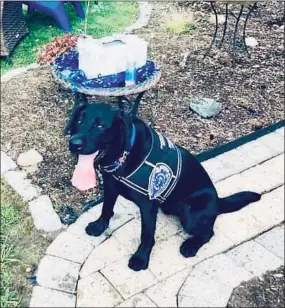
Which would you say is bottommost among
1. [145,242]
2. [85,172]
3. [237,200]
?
[145,242]

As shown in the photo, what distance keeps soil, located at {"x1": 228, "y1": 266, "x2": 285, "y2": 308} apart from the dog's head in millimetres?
1168

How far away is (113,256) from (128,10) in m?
4.22

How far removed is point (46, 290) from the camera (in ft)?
11.2

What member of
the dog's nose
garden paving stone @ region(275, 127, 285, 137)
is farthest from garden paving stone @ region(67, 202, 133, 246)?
garden paving stone @ region(275, 127, 285, 137)

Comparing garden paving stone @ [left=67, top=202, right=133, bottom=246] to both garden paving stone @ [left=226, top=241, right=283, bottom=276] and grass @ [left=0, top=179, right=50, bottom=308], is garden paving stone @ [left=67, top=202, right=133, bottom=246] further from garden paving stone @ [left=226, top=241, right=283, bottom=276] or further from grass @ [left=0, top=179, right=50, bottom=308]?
garden paving stone @ [left=226, top=241, right=283, bottom=276]

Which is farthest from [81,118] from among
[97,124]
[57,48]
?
[57,48]

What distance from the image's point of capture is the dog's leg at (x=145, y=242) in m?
3.40

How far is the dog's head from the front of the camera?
296cm

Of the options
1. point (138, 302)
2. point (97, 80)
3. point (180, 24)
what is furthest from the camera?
point (180, 24)

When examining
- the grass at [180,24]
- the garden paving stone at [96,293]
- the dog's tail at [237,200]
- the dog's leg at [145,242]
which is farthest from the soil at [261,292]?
the grass at [180,24]

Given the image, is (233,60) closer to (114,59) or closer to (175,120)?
(175,120)

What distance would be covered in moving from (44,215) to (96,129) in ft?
4.00

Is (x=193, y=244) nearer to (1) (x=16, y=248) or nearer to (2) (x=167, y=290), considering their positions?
(2) (x=167, y=290)

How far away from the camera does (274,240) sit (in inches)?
150
